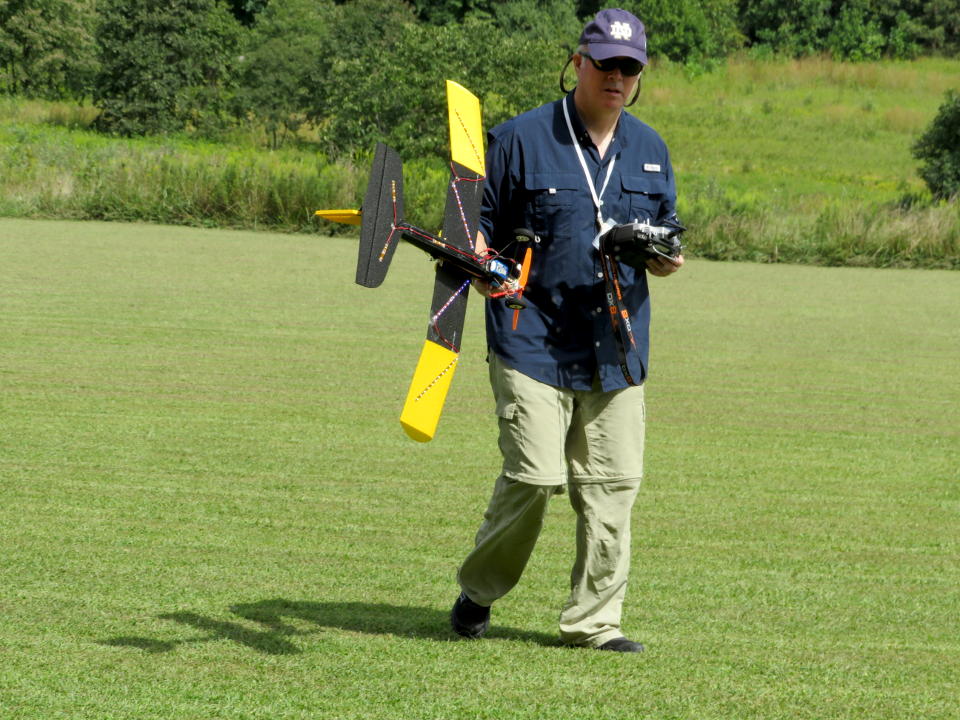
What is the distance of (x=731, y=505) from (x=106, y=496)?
307cm

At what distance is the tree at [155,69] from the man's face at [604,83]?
44895 millimetres

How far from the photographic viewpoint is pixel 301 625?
468cm

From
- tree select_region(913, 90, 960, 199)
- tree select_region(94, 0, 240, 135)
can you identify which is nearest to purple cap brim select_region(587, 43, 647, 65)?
tree select_region(913, 90, 960, 199)

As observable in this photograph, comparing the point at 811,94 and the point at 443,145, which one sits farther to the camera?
the point at 811,94

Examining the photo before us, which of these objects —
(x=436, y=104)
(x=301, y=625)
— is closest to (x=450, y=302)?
(x=301, y=625)

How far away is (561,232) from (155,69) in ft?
151

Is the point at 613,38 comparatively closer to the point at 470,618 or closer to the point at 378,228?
the point at 378,228

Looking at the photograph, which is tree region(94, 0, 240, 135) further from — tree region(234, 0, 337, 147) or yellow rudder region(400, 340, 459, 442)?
yellow rudder region(400, 340, 459, 442)

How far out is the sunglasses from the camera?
430 centimetres

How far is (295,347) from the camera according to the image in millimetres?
12086

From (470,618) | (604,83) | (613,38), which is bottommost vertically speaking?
(470,618)

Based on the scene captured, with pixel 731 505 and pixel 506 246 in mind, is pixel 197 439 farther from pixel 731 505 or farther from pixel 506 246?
pixel 506 246

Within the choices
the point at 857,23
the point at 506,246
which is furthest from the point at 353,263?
the point at 857,23

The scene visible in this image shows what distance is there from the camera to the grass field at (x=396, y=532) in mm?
4090
